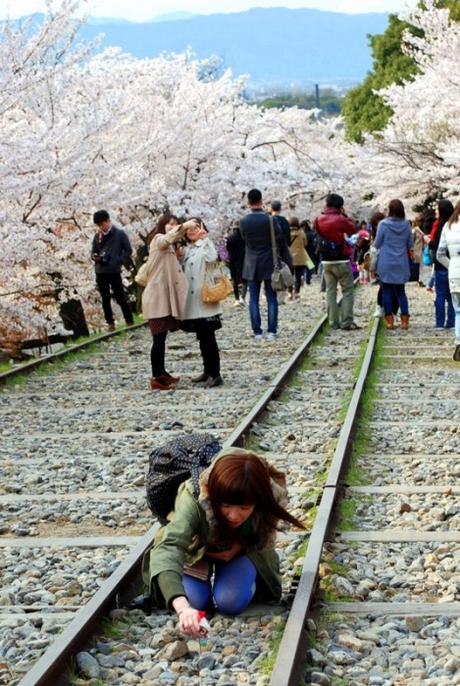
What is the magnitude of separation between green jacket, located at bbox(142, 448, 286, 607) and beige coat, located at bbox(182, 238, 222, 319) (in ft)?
22.7

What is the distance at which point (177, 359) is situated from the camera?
614 inches

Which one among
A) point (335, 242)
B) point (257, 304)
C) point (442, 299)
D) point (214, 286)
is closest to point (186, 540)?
point (214, 286)

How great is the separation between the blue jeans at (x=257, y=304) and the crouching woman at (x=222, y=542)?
11808 millimetres

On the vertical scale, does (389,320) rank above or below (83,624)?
below

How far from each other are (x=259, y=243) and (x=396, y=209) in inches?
84.9

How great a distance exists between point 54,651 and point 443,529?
2.90 m

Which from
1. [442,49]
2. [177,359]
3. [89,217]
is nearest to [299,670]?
[177,359]

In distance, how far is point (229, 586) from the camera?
5160 mm

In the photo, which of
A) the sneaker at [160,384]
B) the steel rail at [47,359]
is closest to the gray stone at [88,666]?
the sneaker at [160,384]

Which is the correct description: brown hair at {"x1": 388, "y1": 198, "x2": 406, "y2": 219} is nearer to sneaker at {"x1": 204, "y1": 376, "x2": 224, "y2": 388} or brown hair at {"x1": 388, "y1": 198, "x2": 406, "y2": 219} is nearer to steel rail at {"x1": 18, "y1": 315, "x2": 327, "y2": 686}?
sneaker at {"x1": 204, "y1": 376, "x2": 224, "y2": 388}

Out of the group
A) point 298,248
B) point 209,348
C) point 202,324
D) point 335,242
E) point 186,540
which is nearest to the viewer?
point 186,540

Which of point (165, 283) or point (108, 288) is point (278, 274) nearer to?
point (108, 288)

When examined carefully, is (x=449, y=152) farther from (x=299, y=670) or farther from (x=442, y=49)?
(x=299, y=670)

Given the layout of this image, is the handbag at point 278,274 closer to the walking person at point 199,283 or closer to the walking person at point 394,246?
the walking person at point 394,246
